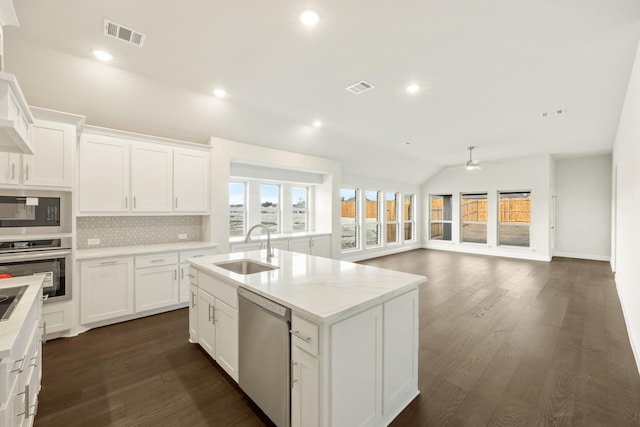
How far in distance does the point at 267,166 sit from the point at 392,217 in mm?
5143

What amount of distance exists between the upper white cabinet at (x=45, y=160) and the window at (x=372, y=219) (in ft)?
21.5

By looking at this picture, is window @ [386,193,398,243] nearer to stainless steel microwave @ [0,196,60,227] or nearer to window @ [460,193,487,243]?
window @ [460,193,487,243]

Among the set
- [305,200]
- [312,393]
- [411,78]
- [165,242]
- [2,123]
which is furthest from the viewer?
[305,200]

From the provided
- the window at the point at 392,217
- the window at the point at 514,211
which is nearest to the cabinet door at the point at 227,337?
the window at the point at 392,217

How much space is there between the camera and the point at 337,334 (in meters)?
1.45

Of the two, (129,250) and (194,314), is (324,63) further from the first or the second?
(129,250)

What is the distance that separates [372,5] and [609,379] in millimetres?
3596

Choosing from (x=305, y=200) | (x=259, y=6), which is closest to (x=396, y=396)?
(x=259, y=6)

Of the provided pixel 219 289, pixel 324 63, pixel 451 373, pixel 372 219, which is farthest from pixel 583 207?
pixel 219 289

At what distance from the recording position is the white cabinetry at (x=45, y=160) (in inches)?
104

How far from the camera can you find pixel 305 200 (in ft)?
22.2

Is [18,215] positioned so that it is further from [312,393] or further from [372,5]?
[372,5]

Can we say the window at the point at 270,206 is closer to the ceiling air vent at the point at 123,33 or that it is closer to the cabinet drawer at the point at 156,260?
the cabinet drawer at the point at 156,260

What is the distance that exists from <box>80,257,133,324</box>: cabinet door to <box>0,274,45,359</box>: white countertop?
133cm
